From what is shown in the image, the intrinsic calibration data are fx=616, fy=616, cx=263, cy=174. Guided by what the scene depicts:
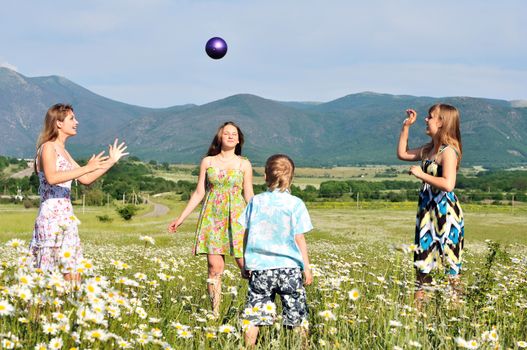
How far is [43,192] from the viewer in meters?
5.93

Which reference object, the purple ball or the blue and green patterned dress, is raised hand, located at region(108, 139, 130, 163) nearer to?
the blue and green patterned dress

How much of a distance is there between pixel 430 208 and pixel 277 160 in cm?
172

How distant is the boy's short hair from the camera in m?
5.29

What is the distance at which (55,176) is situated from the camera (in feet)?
18.4

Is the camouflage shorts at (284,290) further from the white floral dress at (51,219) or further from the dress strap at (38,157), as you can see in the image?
the dress strap at (38,157)

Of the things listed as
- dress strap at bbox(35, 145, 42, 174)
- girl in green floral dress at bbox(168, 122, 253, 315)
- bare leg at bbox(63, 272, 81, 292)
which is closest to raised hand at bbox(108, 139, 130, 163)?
dress strap at bbox(35, 145, 42, 174)

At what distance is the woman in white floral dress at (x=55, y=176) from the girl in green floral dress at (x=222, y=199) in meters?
1.25

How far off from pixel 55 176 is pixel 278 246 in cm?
213

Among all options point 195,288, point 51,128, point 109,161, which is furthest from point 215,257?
point 51,128

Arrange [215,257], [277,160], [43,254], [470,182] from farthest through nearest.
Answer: [470,182]
[215,257]
[43,254]
[277,160]

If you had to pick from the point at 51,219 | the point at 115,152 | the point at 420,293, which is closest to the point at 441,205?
the point at 420,293

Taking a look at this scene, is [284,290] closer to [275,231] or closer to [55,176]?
[275,231]

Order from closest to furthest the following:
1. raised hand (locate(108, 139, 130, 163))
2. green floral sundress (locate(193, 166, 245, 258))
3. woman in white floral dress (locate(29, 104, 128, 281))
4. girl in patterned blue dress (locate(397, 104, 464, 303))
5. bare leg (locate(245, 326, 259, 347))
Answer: bare leg (locate(245, 326, 259, 347)), woman in white floral dress (locate(29, 104, 128, 281)), raised hand (locate(108, 139, 130, 163)), girl in patterned blue dress (locate(397, 104, 464, 303)), green floral sundress (locate(193, 166, 245, 258))

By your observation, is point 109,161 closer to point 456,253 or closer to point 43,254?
point 43,254
